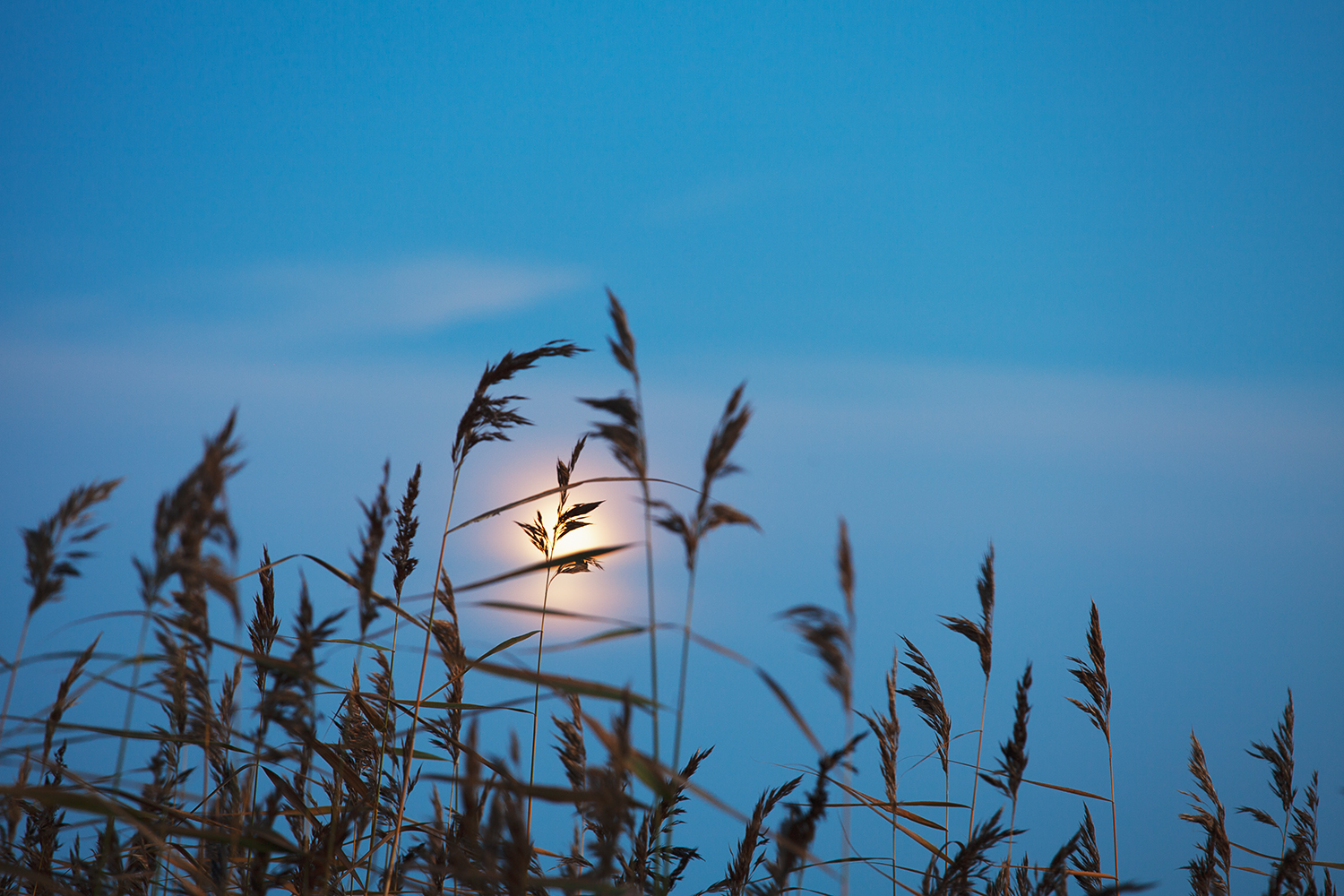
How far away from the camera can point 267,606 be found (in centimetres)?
203

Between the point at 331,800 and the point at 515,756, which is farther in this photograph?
the point at 331,800

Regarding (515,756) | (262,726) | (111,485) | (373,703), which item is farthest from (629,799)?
(111,485)

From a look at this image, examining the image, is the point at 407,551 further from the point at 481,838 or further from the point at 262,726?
the point at 481,838

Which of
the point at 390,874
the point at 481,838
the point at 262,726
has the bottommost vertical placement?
the point at 390,874

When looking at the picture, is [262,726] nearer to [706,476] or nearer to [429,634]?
[429,634]

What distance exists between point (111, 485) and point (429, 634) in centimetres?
91

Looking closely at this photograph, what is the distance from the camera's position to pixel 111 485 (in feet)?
6.91

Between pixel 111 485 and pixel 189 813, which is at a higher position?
pixel 111 485

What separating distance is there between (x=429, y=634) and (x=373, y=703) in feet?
1.75

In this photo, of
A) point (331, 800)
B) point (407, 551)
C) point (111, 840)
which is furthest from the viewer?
point (407, 551)

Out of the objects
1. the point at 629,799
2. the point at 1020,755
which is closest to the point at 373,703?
the point at 629,799

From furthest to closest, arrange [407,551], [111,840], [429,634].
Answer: [407,551] < [429,634] < [111,840]

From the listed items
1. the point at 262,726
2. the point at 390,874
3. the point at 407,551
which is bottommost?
the point at 390,874

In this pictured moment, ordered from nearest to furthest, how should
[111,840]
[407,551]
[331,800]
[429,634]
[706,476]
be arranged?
[706,476], [111,840], [429,634], [331,800], [407,551]
